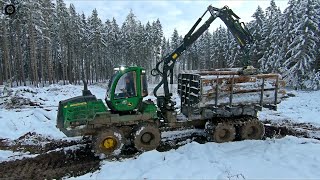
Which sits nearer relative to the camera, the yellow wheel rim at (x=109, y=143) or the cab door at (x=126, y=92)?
the yellow wheel rim at (x=109, y=143)

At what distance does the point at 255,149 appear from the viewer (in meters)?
10.6

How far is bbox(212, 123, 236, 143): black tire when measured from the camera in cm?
1173

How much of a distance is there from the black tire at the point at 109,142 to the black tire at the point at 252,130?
498 cm

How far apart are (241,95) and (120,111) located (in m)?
4.88

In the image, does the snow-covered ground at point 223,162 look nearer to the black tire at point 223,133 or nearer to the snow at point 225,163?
the snow at point 225,163

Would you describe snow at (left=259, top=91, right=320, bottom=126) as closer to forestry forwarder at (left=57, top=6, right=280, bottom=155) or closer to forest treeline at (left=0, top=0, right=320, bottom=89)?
forest treeline at (left=0, top=0, right=320, bottom=89)

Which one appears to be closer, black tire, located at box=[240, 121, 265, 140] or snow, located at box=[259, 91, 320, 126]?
black tire, located at box=[240, 121, 265, 140]

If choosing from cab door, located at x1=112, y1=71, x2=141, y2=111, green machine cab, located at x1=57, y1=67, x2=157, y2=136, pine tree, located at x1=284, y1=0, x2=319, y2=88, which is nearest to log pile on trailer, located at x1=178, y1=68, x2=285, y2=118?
green machine cab, located at x1=57, y1=67, x2=157, y2=136

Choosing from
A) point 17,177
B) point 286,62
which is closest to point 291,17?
point 286,62

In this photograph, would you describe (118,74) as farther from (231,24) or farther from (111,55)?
(111,55)

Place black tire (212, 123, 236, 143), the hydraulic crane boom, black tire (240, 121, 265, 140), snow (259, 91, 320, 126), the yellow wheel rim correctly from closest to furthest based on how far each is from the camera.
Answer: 1. the yellow wheel rim
2. black tire (212, 123, 236, 143)
3. black tire (240, 121, 265, 140)
4. the hydraulic crane boom
5. snow (259, 91, 320, 126)

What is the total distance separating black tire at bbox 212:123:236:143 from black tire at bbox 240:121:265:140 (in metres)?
0.46

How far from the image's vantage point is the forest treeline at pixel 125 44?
32469 mm

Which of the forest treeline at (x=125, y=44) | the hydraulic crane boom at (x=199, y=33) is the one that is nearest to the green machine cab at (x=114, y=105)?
the hydraulic crane boom at (x=199, y=33)
